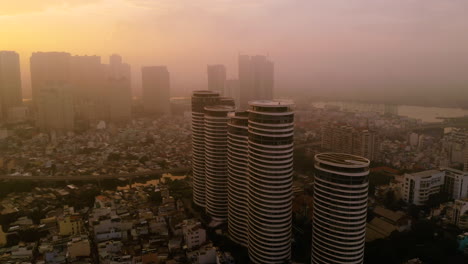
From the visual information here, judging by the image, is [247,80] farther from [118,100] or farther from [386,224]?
[386,224]

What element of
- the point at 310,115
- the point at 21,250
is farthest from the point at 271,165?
the point at 310,115

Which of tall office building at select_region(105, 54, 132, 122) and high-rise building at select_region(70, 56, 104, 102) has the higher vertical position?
high-rise building at select_region(70, 56, 104, 102)

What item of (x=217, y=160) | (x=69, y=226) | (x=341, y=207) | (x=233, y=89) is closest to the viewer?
(x=341, y=207)

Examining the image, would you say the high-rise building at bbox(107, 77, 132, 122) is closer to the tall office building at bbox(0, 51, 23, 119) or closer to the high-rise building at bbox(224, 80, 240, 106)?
the tall office building at bbox(0, 51, 23, 119)

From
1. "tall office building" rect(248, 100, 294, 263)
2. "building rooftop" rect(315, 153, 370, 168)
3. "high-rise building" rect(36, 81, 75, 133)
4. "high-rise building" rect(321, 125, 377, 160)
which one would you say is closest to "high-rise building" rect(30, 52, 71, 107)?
"high-rise building" rect(36, 81, 75, 133)

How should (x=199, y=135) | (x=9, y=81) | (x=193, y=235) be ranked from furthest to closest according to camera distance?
(x=9, y=81), (x=199, y=135), (x=193, y=235)

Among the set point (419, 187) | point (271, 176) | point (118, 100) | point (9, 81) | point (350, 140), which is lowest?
point (419, 187)

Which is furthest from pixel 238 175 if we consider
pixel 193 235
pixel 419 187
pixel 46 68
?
A: pixel 46 68

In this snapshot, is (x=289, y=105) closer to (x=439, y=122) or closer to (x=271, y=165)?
(x=271, y=165)
